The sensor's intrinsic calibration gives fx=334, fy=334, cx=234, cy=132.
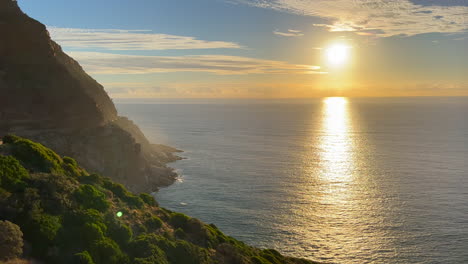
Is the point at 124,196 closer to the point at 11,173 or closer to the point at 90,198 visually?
the point at 90,198

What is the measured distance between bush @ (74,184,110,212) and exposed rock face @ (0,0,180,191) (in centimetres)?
4403

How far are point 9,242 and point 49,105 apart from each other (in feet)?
203

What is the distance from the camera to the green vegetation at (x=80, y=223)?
2372 centimetres

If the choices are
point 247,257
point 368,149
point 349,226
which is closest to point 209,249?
point 247,257

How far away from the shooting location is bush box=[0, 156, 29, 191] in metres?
26.3

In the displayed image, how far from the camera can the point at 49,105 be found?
2928 inches

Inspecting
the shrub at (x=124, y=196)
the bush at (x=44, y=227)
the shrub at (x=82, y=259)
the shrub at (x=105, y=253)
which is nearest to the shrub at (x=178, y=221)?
the shrub at (x=124, y=196)

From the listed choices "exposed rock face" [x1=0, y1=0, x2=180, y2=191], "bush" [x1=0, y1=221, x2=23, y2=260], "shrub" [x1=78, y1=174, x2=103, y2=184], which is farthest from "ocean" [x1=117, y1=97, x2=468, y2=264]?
"bush" [x1=0, y1=221, x2=23, y2=260]

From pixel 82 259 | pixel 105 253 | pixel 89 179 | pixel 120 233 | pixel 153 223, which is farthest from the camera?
pixel 89 179

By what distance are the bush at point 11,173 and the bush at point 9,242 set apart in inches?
255

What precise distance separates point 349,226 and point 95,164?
185ft

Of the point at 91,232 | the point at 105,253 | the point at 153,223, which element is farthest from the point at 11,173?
the point at 153,223

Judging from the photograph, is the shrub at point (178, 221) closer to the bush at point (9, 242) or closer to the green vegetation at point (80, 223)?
the green vegetation at point (80, 223)

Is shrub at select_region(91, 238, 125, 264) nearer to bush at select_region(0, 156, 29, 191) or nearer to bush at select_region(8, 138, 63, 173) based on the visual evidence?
bush at select_region(0, 156, 29, 191)
